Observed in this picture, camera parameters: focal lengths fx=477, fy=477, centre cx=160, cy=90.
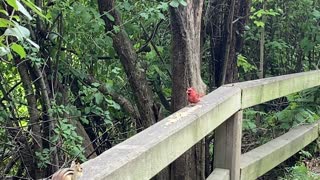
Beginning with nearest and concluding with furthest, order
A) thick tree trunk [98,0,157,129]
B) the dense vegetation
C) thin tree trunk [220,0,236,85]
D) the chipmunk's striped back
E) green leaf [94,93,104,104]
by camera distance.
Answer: the chipmunk's striped back
the dense vegetation
green leaf [94,93,104,104]
thick tree trunk [98,0,157,129]
thin tree trunk [220,0,236,85]

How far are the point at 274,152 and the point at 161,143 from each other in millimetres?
1711

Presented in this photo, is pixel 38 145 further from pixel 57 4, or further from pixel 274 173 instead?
pixel 274 173

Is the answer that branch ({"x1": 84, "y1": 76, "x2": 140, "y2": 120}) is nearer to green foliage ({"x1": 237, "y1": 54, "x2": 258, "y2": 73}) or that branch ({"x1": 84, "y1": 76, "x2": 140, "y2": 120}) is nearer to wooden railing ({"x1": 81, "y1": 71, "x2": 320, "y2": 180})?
wooden railing ({"x1": 81, "y1": 71, "x2": 320, "y2": 180})

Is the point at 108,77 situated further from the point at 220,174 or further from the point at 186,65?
the point at 220,174

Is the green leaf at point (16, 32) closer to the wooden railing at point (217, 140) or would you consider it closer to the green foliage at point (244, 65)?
the wooden railing at point (217, 140)

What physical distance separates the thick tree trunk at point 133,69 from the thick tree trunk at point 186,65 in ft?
1.37

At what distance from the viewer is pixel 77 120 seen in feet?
13.6

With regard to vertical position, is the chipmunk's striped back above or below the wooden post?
above

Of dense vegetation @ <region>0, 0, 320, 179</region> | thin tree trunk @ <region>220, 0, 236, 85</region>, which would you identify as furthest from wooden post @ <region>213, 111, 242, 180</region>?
thin tree trunk @ <region>220, 0, 236, 85</region>

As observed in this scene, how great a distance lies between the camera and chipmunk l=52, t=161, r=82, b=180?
3.43 feet

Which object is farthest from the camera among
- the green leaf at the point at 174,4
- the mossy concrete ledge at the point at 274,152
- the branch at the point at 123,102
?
the branch at the point at 123,102

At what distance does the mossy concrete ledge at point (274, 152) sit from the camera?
2832 mm

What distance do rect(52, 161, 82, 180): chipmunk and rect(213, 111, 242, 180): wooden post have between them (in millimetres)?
1486

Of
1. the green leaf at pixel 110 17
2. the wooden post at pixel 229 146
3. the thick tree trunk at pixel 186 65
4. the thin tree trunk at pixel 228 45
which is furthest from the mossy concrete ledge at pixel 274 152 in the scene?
the green leaf at pixel 110 17
